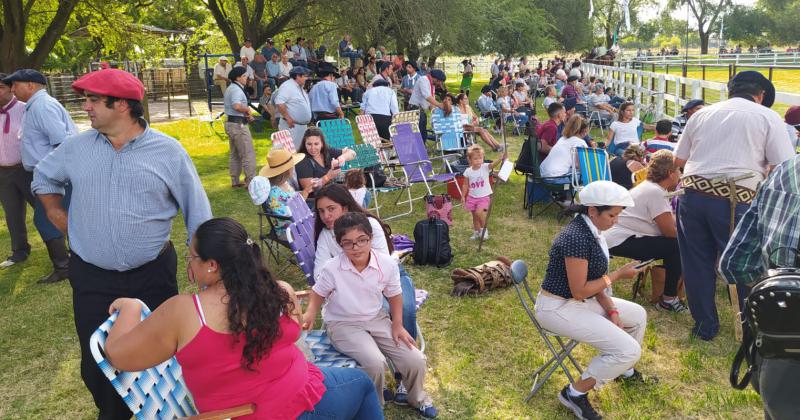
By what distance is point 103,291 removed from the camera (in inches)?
113

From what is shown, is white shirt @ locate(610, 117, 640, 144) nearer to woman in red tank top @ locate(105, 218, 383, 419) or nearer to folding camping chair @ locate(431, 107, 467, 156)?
folding camping chair @ locate(431, 107, 467, 156)

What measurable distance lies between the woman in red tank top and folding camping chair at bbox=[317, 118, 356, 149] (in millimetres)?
6786

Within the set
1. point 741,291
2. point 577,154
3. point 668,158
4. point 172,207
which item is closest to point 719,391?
point 741,291

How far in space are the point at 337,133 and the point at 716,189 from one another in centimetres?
586

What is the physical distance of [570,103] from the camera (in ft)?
40.9

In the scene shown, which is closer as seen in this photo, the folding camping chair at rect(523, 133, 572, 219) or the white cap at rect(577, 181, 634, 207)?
the white cap at rect(577, 181, 634, 207)

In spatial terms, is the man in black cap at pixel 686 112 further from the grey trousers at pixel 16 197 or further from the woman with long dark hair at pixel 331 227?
the grey trousers at pixel 16 197

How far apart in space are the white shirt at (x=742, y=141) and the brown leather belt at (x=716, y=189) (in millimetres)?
37

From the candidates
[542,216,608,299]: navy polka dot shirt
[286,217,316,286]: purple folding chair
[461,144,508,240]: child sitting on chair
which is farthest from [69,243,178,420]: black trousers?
[461,144,508,240]: child sitting on chair

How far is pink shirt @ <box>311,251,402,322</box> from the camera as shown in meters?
3.51

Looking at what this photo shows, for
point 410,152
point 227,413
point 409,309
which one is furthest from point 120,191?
point 410,152

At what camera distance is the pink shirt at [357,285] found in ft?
11.5

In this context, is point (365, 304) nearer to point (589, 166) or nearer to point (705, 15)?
point (589, 166)

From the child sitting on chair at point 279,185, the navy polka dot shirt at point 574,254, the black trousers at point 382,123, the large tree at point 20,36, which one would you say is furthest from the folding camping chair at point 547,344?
the large tree at point 20,36
